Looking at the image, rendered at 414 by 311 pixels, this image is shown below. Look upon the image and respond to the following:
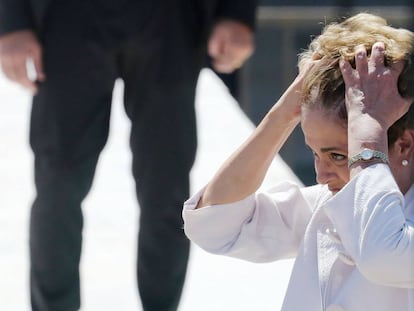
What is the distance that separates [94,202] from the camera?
14.6 ft

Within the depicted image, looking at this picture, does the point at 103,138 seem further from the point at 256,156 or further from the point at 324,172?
the point at 324,172

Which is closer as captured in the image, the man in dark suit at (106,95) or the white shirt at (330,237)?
the white shirt at (330,237)

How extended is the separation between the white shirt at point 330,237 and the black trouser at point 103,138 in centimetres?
98

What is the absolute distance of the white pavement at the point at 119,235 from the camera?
11.8 ft

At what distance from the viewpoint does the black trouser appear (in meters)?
2.92

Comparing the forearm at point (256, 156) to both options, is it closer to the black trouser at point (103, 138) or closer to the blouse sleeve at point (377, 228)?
the blouse sleeve at point (377, 228)

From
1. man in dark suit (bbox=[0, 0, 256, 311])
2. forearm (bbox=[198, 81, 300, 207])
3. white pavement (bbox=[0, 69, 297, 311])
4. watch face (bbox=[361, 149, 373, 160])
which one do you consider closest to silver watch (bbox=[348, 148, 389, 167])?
watch face (bbox=[361, 149, 373, 160])

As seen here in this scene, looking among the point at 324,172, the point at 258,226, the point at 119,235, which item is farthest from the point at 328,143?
the point at 119,235

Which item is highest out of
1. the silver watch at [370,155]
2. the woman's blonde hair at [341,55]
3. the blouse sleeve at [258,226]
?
the woman's blonde hair at [341,55]

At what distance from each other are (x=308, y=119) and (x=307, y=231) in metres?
0.20

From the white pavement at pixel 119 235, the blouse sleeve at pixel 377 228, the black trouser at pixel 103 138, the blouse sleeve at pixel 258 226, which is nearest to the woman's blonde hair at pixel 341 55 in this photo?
the blouse sleeve at pixel 377 228

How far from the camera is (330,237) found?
5.82ft

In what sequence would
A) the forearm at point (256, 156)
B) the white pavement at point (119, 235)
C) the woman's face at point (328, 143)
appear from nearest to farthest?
the woman's face at point (328, 143) < the forearm at point (256, 156) < the white pavement at point (119, 235)

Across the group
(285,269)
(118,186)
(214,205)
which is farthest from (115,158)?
(214,205)
